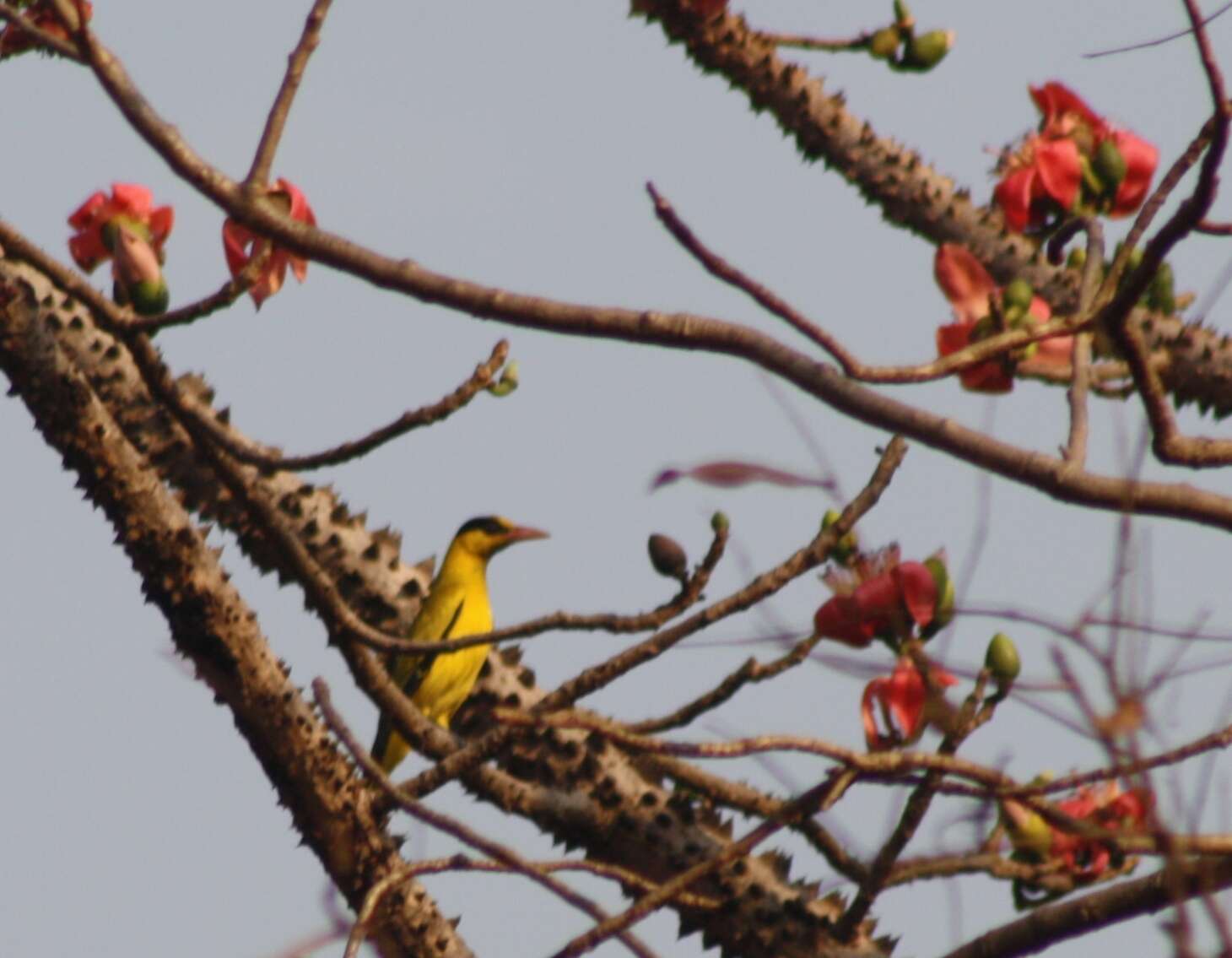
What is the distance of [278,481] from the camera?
489 cm

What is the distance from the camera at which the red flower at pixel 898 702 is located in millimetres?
3465

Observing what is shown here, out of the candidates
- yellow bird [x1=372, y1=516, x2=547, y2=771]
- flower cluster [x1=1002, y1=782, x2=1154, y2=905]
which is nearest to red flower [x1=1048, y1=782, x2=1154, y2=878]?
flower cluster [x1=1002, y1=782, x2=1154, y2=905]

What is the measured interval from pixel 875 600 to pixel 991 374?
711 mm

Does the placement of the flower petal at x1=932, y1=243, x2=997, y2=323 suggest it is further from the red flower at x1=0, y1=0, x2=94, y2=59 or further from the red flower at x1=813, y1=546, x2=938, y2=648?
the red flower at x1=0, y1=0, x2=94, y2=59

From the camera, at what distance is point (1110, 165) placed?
3.69 m

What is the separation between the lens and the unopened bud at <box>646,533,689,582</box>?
3.38m

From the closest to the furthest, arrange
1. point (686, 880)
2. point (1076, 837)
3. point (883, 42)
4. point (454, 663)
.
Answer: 1. point (686, 880)
2. point (1076, 837)
3. point (883, 42)
4. point (454, 663)

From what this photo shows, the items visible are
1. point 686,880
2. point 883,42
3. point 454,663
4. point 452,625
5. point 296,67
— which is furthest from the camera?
point 452,625

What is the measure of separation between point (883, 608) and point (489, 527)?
4.22m

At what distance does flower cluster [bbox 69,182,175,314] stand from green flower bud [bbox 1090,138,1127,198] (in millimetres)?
1783

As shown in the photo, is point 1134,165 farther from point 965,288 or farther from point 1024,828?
point 1024,828

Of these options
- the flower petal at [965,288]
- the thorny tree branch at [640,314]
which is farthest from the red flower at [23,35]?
the flower petal at [965,288]

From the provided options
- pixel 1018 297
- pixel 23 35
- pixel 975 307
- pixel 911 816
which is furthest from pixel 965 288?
pixel 23 35

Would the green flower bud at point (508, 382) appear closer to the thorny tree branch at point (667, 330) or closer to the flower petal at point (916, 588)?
the flower petal at point (916, 588)
